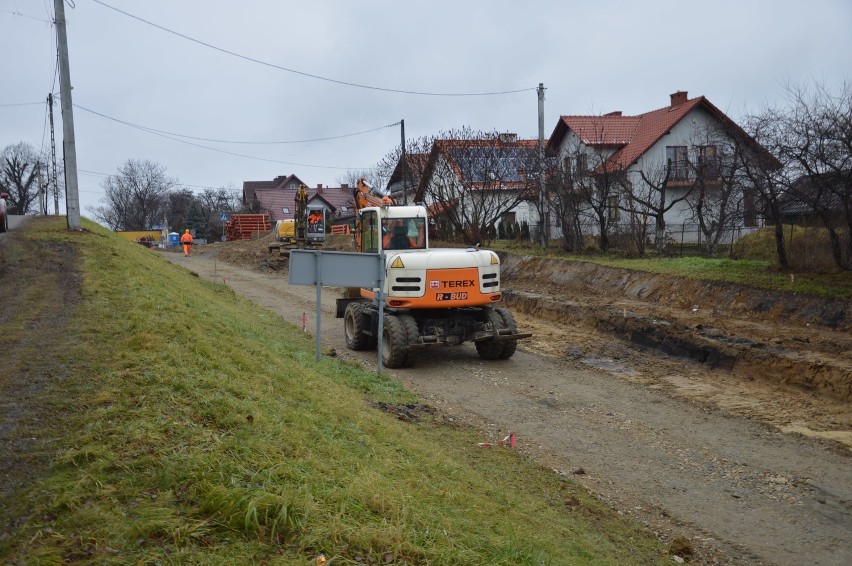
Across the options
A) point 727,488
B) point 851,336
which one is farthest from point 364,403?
point 851,336

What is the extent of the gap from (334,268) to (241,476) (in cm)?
676

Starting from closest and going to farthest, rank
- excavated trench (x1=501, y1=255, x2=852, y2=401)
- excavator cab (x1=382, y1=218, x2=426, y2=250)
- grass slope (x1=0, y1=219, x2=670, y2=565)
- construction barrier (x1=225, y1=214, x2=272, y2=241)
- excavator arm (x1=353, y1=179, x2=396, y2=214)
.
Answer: grass slope (x1=0, y1=219, x2=670, y2=565)
excavated trench (x1=501, y1=255, x2=852, y2=401)
excavator cab (x1=382, y1=218, x2=426, y2=250)
excavator arm (x1=353, y1=179, x2=396, y2=214)
construction barrier (x1=225, y1=214, x2=272, y2=241)

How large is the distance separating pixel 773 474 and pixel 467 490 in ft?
12.9

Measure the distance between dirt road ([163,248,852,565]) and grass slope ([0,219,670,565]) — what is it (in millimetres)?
719

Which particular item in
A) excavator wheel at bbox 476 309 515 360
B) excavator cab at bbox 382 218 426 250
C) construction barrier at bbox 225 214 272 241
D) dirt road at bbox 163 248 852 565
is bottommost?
dirt road at bbox 163 248 852 565

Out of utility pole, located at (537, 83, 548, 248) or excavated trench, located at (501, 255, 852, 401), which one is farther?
utility pole, located at (537, 83, 548, 248)

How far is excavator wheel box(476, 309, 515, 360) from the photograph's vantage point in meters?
13.5

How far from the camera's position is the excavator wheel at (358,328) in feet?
48.4

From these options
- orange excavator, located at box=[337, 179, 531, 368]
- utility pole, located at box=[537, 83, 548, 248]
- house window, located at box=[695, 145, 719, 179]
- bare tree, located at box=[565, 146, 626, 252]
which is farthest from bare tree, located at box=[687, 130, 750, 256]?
orange excavator, located at box=[337, 179, 531, 368]

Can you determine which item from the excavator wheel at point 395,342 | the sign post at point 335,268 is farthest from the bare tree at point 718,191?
the sign post at point 335,268

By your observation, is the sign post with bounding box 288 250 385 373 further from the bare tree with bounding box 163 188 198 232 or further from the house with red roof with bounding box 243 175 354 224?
the bare tree with bounding box 163 188 198 232

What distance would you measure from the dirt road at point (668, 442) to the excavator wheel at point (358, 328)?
0.20m

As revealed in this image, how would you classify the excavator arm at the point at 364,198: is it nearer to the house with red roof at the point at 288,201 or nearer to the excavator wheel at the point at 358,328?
the excavator wheel at the point at 358,328

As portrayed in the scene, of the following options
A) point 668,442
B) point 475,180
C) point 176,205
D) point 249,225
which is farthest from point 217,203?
point 668,442
